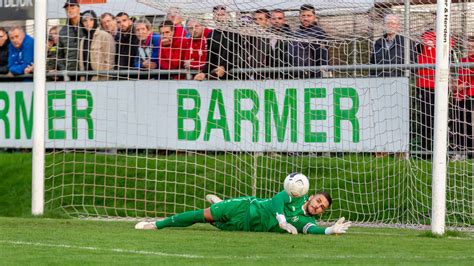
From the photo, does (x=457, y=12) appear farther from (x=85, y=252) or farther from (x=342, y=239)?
(x=85, y=252)

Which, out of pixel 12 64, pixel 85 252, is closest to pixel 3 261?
pixel 85 252

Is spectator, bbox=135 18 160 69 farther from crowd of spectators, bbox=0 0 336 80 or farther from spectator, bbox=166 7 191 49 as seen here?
spectator, bbox=166 7 191 49

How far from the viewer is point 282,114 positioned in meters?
17.8

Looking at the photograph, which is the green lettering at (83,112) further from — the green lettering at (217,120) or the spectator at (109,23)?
the green lettering at (217,120)

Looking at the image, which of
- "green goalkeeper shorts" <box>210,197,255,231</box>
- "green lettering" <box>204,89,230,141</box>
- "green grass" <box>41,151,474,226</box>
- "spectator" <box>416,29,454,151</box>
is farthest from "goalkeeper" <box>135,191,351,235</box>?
"green lettering" <box>204,89,230,141</box>

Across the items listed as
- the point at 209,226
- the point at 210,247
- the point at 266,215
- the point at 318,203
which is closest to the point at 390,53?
the point at 209,226

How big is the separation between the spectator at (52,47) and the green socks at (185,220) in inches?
200

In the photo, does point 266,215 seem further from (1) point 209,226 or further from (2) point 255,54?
(2) point 255,54

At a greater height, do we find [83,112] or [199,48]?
[199,48]

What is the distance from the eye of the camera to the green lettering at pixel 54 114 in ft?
61.7

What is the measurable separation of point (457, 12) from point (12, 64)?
835cm

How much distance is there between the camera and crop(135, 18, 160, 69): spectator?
1839cm

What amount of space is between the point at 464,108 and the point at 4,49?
844cm

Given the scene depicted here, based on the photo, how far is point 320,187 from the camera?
17984 millimetres
